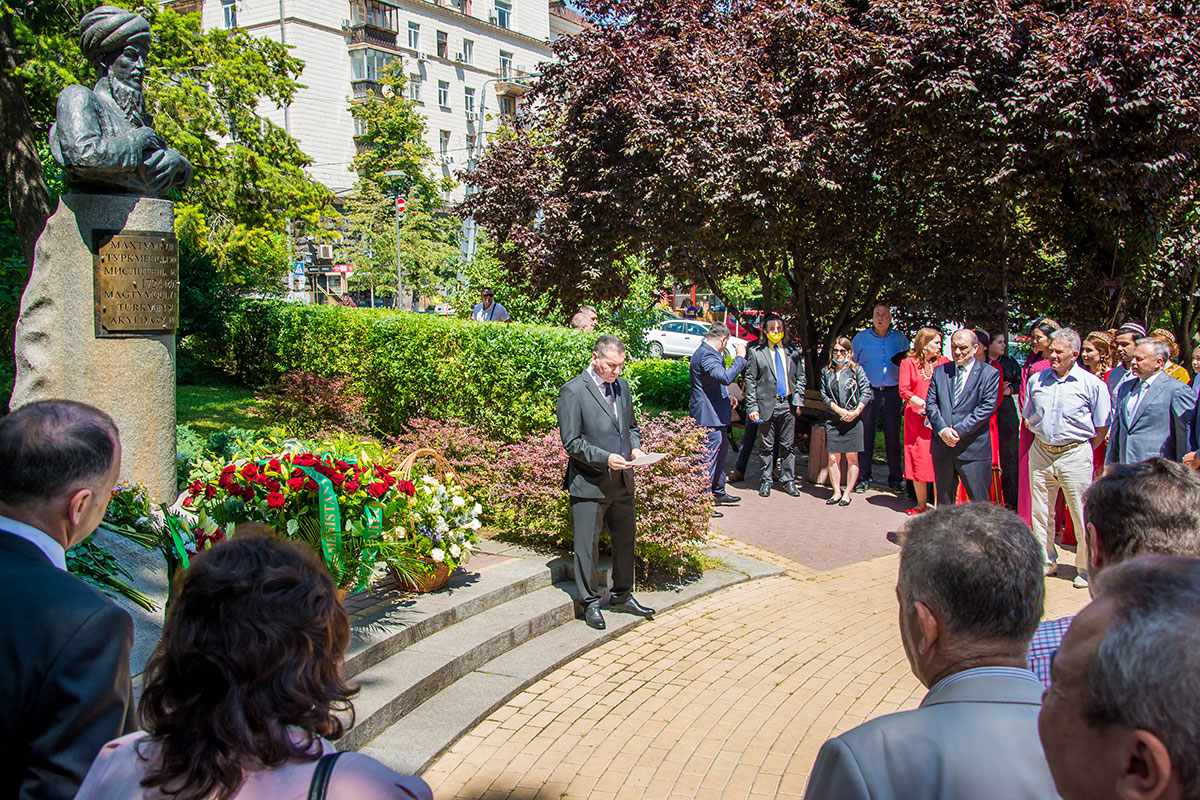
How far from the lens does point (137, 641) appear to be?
418 cm

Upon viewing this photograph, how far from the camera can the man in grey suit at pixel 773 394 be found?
414 inches

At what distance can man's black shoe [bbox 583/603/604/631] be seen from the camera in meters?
6.36

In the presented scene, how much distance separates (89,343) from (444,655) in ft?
10.3

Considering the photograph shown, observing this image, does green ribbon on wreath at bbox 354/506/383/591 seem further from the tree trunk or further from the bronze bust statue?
the tree trunk

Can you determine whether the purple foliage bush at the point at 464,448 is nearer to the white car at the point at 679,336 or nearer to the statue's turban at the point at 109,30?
the statue's turban at the point at 109,30

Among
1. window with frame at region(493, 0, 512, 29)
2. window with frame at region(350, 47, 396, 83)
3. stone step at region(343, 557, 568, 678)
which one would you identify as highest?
window with frame at region(493, 0, 512, 29)

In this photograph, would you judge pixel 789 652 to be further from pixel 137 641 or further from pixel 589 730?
pixel 137 641

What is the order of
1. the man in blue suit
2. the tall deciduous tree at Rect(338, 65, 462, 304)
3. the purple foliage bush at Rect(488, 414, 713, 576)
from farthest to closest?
the tall deciduous tree at Rect(338, 65, 462, 304) < the man in blue suit < the purple foliage bush at Rect(488, 414, 713, 576)

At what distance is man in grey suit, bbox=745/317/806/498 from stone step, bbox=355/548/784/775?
337 centimetres

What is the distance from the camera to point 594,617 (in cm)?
636

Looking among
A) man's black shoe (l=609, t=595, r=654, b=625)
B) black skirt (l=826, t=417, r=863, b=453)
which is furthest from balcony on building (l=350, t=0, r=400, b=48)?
man's black shoe (l=609, t=595, r=654, b=625)

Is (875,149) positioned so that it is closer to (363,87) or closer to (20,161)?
(20,161)

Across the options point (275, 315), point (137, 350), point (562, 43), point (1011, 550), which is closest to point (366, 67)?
point (275, 315)

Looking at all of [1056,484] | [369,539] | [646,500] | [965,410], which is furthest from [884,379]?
[369,539]
